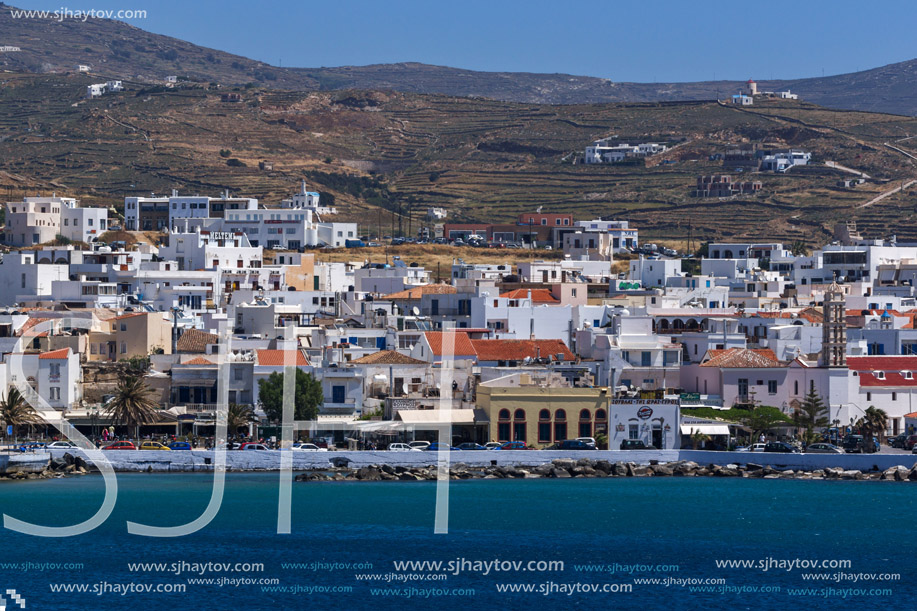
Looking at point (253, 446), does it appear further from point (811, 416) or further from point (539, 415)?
point (811, 416)

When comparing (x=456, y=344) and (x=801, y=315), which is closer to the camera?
(x=456, y=344)

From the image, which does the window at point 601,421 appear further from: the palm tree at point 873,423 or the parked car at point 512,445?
the palm tree at point 873,423

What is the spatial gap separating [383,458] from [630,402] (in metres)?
8.74

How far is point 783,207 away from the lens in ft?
449

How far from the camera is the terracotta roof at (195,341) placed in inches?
2495

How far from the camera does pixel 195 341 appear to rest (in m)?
64.1

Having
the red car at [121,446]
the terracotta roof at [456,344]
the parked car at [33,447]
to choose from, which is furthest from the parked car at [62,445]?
the terracotta roof at [456,344]

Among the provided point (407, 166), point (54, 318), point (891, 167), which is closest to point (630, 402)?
point (54, 318)

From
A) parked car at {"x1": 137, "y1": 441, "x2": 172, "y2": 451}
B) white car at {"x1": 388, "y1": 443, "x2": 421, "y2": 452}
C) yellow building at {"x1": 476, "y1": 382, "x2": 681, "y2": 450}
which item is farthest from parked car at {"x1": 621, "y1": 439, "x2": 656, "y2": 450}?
parked car at {"x1": 137, "y1": 441, "x2": 172, "y2": 451}

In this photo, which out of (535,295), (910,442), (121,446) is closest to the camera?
(121,446)

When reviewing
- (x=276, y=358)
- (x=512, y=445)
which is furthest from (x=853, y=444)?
(x=276, y=358)

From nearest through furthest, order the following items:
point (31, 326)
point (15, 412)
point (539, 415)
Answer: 1. point (15, 412)
2. point (539, 415)
3. point (31, 326)

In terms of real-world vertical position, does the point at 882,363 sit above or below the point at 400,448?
above

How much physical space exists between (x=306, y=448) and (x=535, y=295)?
2580 centimetres
